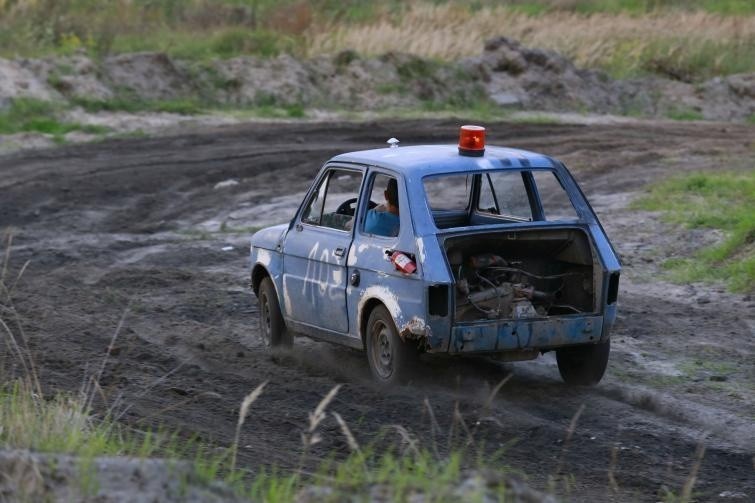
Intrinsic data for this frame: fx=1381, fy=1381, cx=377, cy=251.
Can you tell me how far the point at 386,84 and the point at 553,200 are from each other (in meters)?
12.6

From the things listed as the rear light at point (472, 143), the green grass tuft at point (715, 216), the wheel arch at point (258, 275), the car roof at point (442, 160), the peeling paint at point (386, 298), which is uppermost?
the rear light at point (472, 143)

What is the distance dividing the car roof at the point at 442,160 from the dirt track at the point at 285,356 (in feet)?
4.81

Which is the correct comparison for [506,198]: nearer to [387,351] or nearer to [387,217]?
[387,217]

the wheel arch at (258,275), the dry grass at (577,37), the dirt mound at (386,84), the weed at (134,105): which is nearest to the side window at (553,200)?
the wheel arch at (258,275)

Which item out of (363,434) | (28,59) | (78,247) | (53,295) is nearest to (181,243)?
(78,247)

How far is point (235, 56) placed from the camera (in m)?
31.2

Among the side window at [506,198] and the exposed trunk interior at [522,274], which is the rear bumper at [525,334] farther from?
the side window at [506,198]

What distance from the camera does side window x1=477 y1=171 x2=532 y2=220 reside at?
425 inches

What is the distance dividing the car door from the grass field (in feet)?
63.0

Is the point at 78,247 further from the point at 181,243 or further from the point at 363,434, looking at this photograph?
the point at 363,434

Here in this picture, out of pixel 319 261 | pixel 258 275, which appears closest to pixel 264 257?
pixel 258 275

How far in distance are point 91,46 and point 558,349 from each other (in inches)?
876

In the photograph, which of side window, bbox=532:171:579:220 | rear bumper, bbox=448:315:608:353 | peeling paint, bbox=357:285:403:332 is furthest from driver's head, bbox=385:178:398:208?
side window, bbox=532:171:579:220

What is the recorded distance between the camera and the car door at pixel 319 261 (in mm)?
10172
